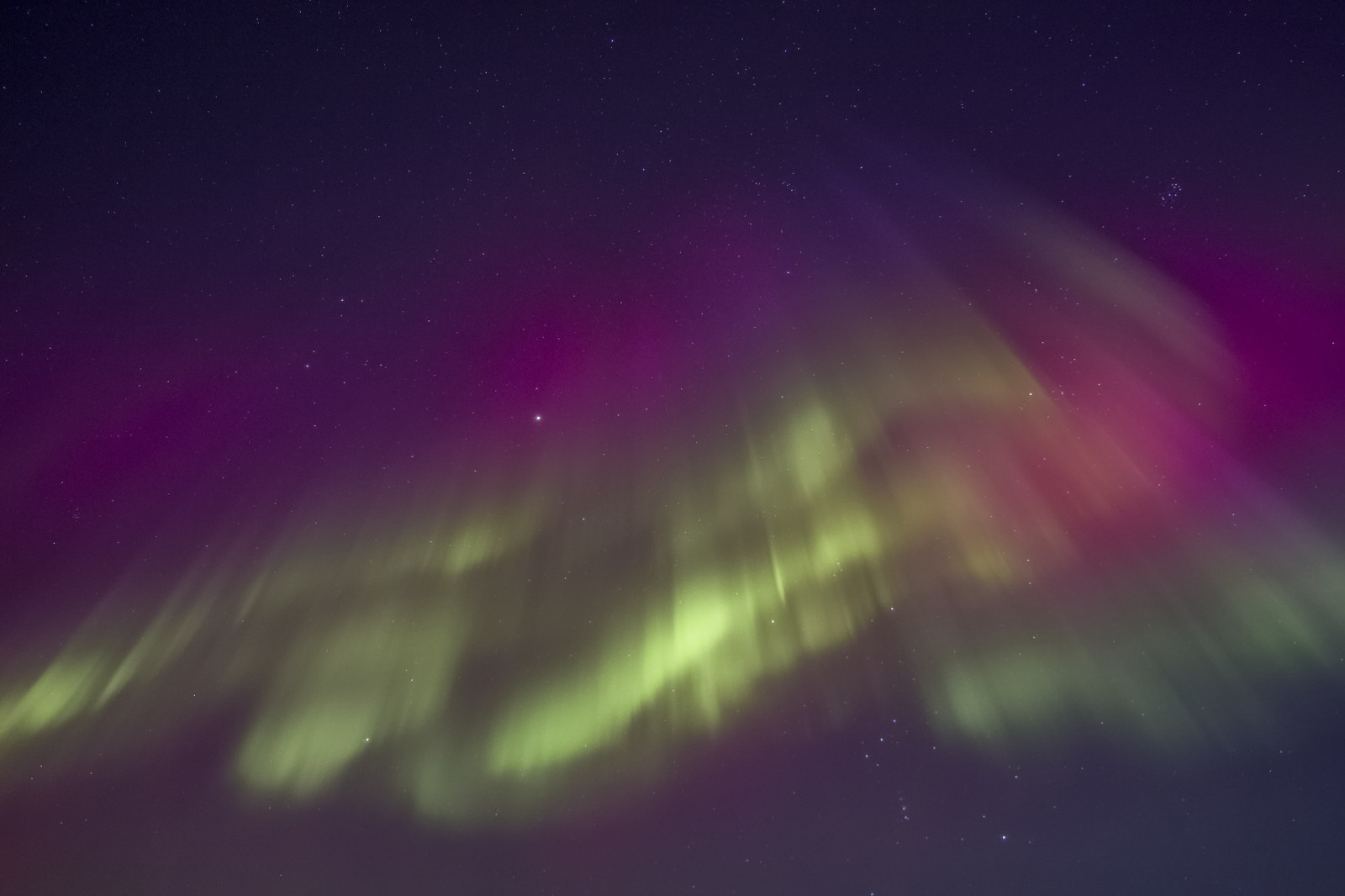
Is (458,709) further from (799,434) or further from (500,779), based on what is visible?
(799,434)

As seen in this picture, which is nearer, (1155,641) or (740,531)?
(1155,641)

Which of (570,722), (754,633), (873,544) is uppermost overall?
(873,544)

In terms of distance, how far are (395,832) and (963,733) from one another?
234 cm

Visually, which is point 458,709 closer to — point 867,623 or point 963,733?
point 867,623

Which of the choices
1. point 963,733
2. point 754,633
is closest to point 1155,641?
point 963,733

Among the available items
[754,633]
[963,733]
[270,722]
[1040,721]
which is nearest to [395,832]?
[270,722]

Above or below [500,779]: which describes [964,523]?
above

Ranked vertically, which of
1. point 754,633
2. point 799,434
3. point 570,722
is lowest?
point 570,722

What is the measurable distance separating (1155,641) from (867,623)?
112cm

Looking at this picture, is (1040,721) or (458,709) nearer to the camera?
(1040,721)

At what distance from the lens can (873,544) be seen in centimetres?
332

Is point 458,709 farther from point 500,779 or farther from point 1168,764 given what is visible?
point 1168,764

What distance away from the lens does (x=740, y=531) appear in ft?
11.1

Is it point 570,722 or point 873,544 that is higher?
point 873,544
